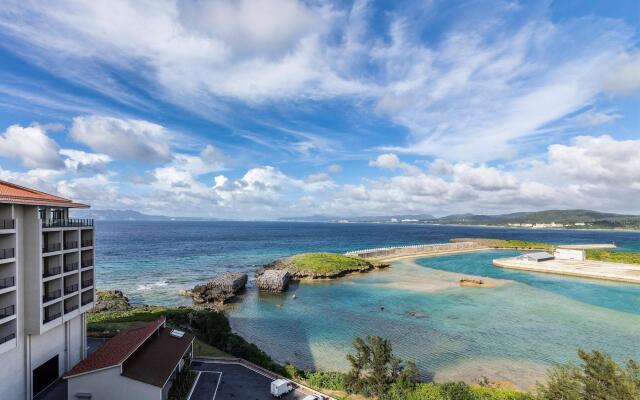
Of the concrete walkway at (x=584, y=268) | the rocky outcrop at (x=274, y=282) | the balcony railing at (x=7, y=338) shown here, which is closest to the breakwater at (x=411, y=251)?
the concrete walkway at (x=584, y=268)

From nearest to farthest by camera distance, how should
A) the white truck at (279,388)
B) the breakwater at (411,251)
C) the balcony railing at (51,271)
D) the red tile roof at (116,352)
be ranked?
the red tile roof at (116,352) < the balcony railing at (51,271) < the white truck at (279,388) < the breakwater at (411,251)

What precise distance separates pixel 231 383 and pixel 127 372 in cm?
749

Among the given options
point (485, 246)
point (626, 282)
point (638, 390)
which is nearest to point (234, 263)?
point (638, 390)

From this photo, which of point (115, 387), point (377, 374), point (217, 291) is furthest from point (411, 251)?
point (115, 387)

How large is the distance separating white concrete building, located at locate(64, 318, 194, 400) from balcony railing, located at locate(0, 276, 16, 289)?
7.00 m

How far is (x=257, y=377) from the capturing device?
26.4 m

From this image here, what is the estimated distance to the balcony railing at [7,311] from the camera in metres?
20.2

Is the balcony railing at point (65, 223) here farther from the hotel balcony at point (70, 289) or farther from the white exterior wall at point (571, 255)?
the white exterior wall at point (571, 255)

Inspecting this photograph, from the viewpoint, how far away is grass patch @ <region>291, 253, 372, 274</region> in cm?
7600

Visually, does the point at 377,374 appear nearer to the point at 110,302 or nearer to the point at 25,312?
the point at 25,312

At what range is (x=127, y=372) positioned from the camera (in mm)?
21734

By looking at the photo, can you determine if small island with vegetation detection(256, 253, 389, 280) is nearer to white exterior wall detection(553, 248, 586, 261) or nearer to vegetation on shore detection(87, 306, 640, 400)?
vegetation on shore detection(87, 306, 640, 400)

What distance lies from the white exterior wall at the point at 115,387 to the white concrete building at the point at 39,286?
4476mm

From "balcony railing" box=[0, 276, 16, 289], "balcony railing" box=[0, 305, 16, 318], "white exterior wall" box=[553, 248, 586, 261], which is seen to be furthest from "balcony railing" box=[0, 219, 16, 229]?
"white exterior wall" box=[553, 248, 586, 261]
